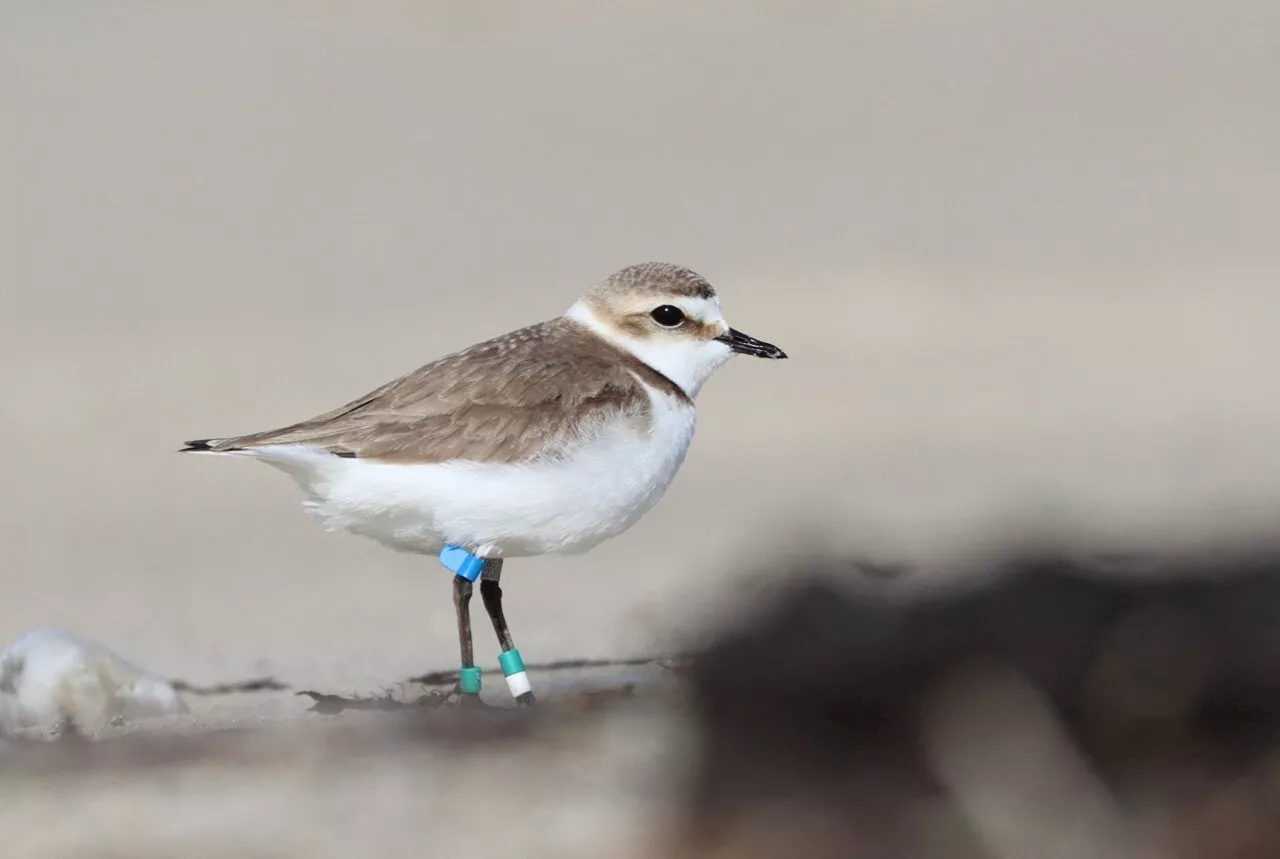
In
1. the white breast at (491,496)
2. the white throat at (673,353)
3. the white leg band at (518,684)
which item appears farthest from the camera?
the white throat at (673,353)

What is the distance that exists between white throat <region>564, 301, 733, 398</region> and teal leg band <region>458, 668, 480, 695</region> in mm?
1138

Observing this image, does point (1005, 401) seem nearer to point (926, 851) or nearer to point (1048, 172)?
point (1048, 172)

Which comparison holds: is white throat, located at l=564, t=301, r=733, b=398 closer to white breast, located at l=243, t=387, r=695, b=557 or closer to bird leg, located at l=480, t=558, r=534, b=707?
white breast, located at l=243, t=387, r=695, b=557

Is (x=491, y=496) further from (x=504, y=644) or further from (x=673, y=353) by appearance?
(x=673, y=353)

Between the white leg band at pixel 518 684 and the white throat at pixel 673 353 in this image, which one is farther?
the white throat at pixel 673 353

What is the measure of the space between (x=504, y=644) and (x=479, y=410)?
57 centimetres

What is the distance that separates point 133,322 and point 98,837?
28.0 ft

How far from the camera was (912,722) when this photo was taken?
286 cm

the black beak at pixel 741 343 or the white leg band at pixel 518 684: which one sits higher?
the black beak at pixel 741 343

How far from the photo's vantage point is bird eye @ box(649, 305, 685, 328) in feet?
17.2

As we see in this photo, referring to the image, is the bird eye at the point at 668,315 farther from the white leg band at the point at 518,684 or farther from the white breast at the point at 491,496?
the white leg band at the point at 518,684

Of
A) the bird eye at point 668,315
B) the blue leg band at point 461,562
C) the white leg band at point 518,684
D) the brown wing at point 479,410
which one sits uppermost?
the bird eye at point 668,315

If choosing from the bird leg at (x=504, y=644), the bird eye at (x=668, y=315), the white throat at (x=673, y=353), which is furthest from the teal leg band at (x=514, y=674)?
the bird eye at (x=668, y=315)

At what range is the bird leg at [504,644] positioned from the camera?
428 centimetres
